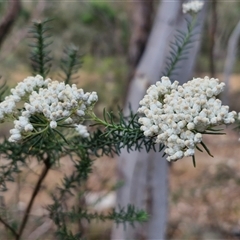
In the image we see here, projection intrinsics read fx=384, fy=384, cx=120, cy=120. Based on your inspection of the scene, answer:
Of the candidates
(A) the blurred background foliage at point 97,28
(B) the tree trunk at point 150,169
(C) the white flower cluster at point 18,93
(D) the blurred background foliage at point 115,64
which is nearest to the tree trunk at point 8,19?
(D) the blurred background foliage at point 115,64

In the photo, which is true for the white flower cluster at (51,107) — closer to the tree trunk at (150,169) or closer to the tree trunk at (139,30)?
the tree trunk at (150,169)

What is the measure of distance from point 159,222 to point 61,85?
82cm

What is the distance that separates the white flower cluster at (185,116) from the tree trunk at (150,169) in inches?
28.0

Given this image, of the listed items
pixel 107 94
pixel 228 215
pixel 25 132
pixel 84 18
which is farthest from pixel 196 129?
pixel 84 18

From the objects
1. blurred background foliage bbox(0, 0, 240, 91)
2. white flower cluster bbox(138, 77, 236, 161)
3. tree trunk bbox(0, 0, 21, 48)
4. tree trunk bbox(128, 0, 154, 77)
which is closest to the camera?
white flower cluster bbox(138, 77, 236, 161)

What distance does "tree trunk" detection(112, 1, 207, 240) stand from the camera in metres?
0.99

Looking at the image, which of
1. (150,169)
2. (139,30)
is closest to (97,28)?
(139,30)

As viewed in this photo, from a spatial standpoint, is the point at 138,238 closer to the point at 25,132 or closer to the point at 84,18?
the point at 25,132

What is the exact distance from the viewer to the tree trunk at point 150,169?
0.99 m

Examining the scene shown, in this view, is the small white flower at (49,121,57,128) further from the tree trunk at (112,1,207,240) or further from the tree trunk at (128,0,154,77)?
the tree trunk at (128,0,154,77)

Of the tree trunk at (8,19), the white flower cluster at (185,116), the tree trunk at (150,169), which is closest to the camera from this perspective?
the white flower cluster at (185,116)

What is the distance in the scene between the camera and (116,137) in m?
0.34

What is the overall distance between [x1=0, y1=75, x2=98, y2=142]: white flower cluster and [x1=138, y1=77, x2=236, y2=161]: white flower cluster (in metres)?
0.05

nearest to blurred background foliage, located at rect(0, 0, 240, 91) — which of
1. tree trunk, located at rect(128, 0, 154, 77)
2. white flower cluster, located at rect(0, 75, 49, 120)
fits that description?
tree trunk, located at rect(128, 0, 154, 77)
